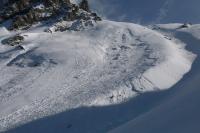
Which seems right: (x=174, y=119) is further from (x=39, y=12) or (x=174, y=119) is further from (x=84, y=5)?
(x=84, y=5)

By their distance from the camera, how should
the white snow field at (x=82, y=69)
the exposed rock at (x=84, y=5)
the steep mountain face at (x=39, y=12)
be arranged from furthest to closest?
the exposed rock at (x=84, y=5)
the steep mountain face at (x=39, y=12)
the white snow field at (x=82, y=69)

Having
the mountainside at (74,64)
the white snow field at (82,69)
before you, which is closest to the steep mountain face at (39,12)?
the mountainside at (74,64)

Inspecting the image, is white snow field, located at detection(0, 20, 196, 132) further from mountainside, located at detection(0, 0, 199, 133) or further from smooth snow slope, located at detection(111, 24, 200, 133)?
smooth snow slope, located at detection(111, 24, 200, 133)

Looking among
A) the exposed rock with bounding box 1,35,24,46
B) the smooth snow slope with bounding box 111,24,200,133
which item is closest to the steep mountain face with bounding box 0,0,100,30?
the exposed rock with bounding box 1,35,24,46

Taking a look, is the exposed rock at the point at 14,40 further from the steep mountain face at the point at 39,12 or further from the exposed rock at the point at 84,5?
the exposed rock at the point at 84,5

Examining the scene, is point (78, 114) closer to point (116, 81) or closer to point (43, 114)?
point (43, 114)

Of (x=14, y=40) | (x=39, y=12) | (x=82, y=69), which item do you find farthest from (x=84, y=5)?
(x=82, y=69)
